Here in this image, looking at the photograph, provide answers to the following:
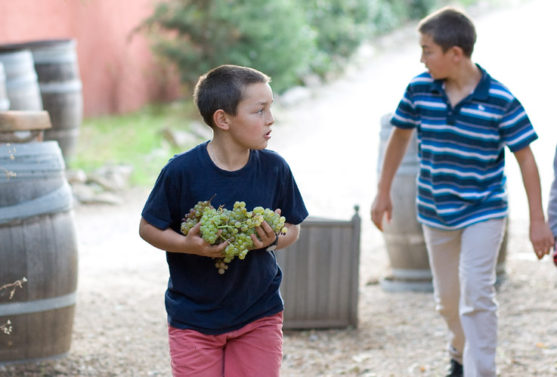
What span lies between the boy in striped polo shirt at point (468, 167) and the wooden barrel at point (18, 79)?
5.74 meters

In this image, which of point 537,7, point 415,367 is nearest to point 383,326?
point 415,367

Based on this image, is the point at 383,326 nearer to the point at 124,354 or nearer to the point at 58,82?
the point at 124,354

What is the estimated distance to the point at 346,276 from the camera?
570 centimetres

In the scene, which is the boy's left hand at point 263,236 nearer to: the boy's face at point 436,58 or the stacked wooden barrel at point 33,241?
the boy's face at point 436,58

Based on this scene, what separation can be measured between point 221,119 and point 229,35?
11.9 m

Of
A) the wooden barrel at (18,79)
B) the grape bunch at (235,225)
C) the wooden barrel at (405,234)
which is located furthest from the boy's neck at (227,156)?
the wooden barrel at (18,79)

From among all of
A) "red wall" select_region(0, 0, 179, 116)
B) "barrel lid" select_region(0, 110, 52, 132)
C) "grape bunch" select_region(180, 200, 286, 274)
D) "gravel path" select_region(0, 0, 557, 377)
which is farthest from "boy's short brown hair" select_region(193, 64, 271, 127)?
"red wall" select_region(0, 0, 179, 116)

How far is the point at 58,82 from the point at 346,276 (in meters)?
6.04

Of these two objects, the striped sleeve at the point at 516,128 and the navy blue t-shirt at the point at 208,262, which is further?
the striped sleeve at the point at 516,128

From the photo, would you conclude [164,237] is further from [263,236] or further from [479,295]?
[479,295]

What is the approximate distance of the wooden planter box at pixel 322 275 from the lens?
18.4 ft

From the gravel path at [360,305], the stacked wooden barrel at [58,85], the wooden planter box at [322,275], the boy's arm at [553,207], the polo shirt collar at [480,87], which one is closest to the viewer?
the boy's arm at [553,207]

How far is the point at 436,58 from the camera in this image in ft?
14.1

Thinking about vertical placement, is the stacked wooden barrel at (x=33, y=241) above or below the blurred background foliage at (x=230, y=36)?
below
